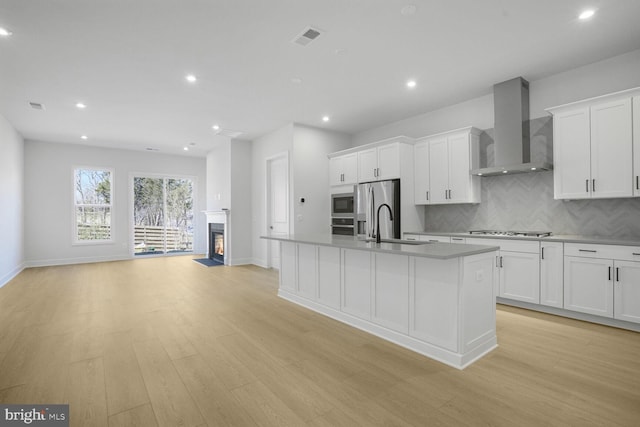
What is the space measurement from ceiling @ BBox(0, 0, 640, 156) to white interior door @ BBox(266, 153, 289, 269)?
1394mm

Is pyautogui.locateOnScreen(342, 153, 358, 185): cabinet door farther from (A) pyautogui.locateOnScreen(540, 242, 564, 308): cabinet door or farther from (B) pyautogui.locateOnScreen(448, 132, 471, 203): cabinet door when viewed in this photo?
(A) pyautogui.locateOnScreen(540, 242, 564, 308): cabinet door

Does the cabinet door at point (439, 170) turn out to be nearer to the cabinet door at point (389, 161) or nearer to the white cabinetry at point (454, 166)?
the white cabinetry at point (454, 166)

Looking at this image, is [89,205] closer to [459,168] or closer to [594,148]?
[459,168]

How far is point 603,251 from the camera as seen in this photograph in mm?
3154

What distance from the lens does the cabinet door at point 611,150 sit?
125 inches

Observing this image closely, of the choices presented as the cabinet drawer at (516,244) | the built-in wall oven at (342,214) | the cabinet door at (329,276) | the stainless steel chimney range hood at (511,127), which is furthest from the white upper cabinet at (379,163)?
the cabinet door at (329,276)

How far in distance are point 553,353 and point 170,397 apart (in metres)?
2.97

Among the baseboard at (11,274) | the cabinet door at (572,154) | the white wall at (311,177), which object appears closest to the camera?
the cabinet door at (572,154)

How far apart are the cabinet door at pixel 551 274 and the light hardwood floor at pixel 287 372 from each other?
20 centimetres

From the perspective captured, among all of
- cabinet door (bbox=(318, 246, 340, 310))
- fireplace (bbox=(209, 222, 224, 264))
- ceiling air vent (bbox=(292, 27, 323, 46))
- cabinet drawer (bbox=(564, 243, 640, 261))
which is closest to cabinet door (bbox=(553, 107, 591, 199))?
cabinet drawer (bbox=(564, 243, 640, 261))

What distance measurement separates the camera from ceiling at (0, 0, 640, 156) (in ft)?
8.76

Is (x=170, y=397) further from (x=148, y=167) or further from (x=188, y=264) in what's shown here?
(x=148, y=167)

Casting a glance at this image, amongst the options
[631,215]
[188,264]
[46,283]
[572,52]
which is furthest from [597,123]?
[46,283]

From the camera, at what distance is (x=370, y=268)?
308 centimetres
